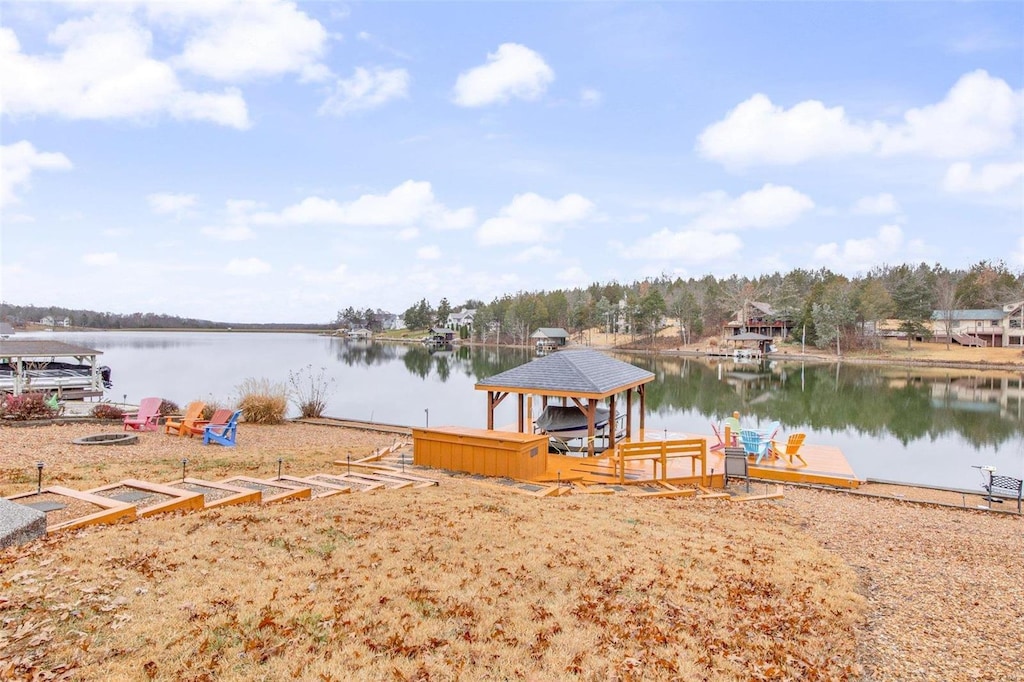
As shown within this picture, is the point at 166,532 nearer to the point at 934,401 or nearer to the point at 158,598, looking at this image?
the point at 158,598

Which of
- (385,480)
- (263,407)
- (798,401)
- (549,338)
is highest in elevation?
(549,338)

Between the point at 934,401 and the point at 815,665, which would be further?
the point at 934,401

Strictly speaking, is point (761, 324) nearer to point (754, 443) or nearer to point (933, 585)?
point (754, 443)

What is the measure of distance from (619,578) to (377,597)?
6.50ft

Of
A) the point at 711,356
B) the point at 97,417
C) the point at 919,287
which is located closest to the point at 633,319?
the point at 711,356

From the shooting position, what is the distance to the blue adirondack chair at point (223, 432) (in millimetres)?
12057

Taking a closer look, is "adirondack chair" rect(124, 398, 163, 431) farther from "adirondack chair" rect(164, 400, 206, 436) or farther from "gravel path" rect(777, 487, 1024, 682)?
"gravel path" rect(777, 487, 1024, 682)

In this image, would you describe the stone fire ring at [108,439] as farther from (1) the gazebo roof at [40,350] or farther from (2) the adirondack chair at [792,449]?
(2) the adirondack chair at [792,449]

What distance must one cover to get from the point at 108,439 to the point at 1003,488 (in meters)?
16.4

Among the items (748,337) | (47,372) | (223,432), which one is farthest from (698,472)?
(748,337)

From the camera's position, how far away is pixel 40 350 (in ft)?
72.1

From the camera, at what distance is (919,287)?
196ft

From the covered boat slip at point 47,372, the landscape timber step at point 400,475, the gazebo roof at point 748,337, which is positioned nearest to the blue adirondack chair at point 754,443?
the landscape timber step at point 400,475

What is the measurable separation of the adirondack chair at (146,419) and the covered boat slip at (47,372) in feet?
33.8
